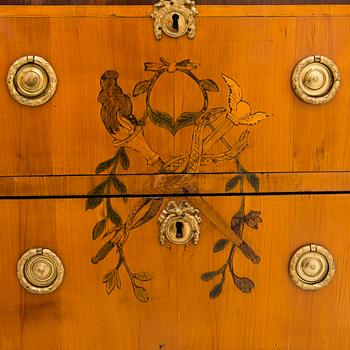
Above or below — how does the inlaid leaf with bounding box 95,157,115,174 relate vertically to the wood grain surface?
below

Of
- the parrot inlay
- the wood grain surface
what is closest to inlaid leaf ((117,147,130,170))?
the parrot inlay

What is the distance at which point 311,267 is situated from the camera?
2.81ft

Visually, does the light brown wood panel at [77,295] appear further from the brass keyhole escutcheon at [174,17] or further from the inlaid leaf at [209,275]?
the brass keyhole escutcheon at [174,17]

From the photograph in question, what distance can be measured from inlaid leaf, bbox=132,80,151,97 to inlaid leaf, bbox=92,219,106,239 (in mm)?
219

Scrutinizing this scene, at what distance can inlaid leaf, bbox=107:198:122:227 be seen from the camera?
84 centimetres

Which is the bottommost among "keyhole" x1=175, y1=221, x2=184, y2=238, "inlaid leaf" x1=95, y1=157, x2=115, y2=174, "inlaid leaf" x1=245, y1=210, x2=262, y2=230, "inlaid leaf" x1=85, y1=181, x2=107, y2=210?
"keyhole" x1=175, y1=221, x2=184, y2=238

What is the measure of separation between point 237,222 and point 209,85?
9.2 inches

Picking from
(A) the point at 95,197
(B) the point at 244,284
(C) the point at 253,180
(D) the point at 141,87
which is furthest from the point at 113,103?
(B) the point at 244,284

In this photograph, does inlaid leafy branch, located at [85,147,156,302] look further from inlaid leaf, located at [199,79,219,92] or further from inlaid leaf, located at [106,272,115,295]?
inlaid leaf, located at [199,79,219,92]

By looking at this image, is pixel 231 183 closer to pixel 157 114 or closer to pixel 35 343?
pixel 157 114

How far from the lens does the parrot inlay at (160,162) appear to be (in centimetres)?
82

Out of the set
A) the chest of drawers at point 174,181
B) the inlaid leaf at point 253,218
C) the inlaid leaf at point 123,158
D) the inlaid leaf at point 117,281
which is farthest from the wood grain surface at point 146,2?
the inlaid leaf at point 117,281

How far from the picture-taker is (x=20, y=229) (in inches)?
33.2

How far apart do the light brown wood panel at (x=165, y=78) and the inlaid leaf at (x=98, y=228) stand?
0.09 metres
